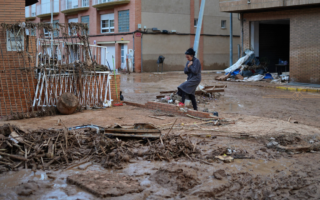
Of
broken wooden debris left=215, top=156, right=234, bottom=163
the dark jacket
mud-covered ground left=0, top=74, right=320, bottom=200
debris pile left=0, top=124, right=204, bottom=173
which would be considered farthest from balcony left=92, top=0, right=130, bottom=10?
broken wooden debris left=215, top=156, right=234, bottom=163

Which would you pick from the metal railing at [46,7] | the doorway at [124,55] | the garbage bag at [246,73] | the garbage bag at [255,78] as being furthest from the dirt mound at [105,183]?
the metal railing at [46,7]

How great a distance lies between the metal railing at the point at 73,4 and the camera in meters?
33.2

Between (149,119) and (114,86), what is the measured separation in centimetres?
282

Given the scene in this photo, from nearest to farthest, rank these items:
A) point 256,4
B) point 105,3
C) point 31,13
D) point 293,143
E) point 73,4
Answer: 1. point 293,143
2. point 256,4
3. point 105,3
4. point 73,4
5. point 31,13

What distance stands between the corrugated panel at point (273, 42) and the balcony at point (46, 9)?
74.4 feet

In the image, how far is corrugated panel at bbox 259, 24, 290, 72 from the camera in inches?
912

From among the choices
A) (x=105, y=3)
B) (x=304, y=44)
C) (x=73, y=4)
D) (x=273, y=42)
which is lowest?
(x=304, y=44)

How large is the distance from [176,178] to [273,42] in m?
21.6

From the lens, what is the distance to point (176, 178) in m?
4.40

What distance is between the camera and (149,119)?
830 centimetres

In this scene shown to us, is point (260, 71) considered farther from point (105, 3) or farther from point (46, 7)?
point (46, 7)

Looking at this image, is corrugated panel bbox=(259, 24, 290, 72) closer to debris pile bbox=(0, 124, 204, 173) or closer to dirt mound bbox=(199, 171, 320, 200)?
debris pile bbox=(0, 124, 204, 173)

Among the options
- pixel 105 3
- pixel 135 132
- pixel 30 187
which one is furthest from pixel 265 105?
pixel 105 3

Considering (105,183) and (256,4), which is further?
(256,4)
